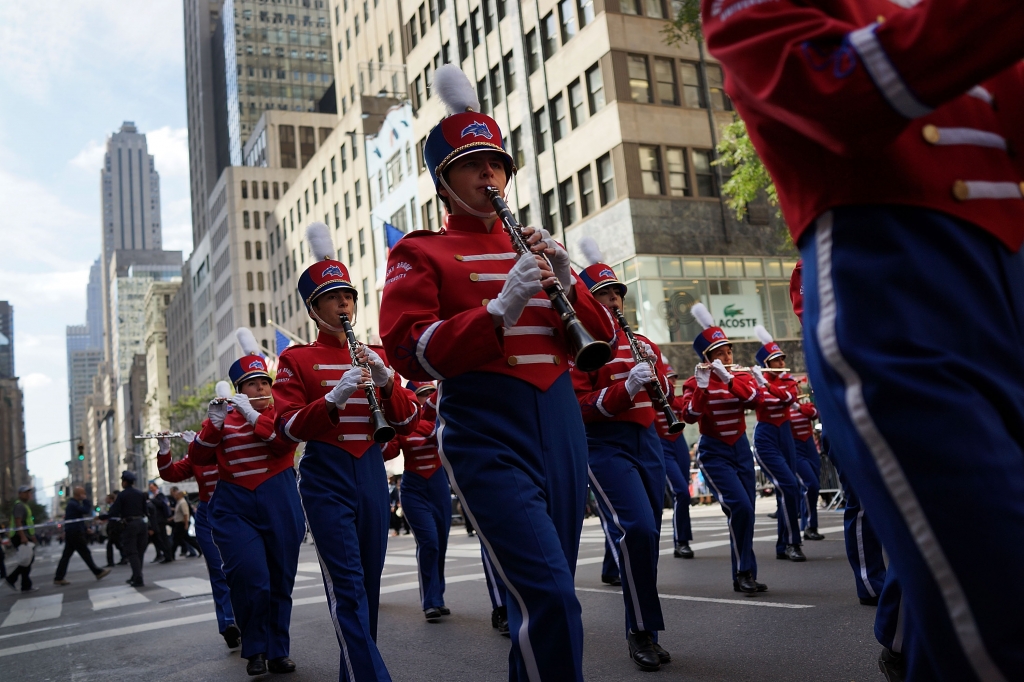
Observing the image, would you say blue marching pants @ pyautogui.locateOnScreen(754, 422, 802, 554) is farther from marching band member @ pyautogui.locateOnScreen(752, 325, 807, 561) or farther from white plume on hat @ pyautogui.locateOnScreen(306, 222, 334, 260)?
white plume on hat @ pyautogui.locateOnScreen(306, 222, 334, 260)

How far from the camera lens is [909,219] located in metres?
1.86

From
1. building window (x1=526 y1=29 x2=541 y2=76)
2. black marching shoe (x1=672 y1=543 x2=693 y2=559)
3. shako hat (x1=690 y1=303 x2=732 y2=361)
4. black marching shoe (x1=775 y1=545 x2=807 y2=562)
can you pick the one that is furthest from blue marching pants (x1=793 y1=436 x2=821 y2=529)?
building window (x1=526 y1=29 x2=541 y2=76)

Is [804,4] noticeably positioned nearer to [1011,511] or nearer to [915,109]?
[915,109]

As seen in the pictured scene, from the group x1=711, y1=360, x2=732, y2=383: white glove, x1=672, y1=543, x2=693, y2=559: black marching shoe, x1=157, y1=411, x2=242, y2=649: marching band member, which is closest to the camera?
x1=157, y1=411, x2=242, y2=649: marching band member

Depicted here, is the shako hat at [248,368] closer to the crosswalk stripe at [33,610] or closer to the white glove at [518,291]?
the white glove at [518,291]

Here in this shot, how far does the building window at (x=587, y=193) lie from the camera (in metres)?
34.6

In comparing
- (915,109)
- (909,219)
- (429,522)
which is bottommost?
(429,522)

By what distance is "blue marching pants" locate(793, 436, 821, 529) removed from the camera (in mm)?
12773

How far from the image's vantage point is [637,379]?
6.34 m

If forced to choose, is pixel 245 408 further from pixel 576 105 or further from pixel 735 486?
pixel 576 105

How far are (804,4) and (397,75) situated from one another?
5798cm

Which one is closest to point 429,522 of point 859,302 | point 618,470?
point 618,470

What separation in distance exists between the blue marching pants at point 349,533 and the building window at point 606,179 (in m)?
28.1

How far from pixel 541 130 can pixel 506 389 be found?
113 feet
